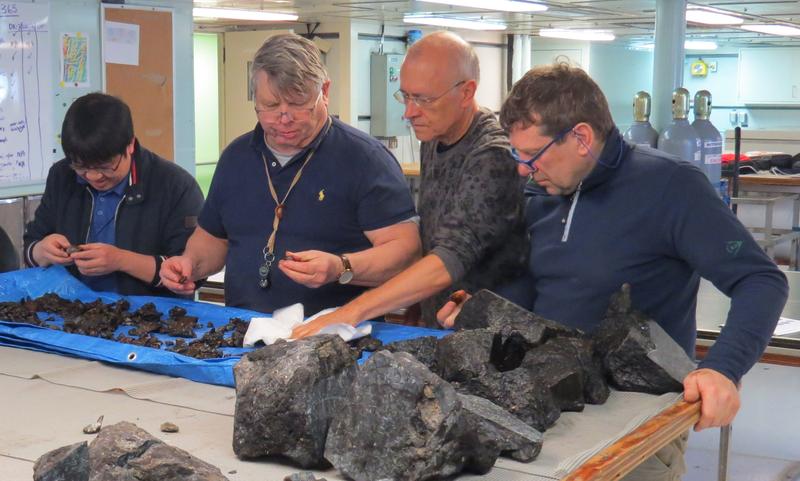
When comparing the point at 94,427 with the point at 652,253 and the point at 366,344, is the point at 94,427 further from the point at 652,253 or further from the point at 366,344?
the point at 652,253

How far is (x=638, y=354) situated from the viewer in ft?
6.64

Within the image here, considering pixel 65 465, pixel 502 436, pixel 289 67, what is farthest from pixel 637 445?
pixel 289 67

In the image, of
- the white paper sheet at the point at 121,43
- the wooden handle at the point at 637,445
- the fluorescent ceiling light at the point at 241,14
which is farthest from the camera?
the fluorescent ceiling light at the point at 241,14

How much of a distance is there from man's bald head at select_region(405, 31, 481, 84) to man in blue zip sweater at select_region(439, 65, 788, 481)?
15.9 inches

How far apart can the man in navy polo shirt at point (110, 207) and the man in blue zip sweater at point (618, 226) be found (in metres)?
1.23

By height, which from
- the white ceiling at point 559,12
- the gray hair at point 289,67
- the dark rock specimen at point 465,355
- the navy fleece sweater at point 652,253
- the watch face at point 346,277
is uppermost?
the white ceiling at point 559,12

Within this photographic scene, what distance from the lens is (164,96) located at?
20.6ft

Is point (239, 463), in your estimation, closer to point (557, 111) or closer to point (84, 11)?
point (557, 111)

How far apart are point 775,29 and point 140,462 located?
10658mm

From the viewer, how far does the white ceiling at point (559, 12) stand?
27.2 feet

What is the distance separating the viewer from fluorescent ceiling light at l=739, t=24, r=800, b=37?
34.2 feet

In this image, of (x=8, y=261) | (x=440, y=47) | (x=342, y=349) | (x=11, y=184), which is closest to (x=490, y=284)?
(x=440, y=47)

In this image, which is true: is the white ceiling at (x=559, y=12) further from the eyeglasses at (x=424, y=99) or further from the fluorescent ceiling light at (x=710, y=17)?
the eyeglasses at (x=424, y=99)

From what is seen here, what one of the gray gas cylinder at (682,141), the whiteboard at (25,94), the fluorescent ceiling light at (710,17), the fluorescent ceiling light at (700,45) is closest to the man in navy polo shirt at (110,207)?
the gray gas cylinder at (682,141)
